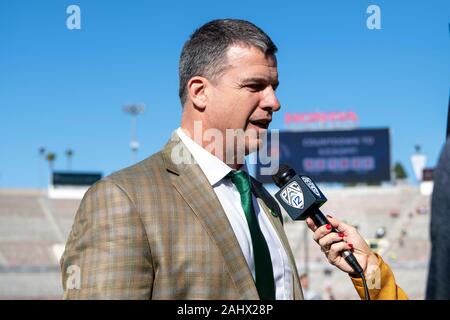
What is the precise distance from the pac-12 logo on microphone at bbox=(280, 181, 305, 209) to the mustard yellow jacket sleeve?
310mm

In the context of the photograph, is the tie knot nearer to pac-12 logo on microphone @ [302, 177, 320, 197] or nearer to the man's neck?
the man's neck

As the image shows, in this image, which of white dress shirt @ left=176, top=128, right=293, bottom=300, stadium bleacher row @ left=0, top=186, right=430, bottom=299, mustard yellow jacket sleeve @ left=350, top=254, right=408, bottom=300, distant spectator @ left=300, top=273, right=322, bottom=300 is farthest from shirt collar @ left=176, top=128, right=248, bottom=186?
stadium bleacher row @ left=0, top=186, right=430, bottom=299

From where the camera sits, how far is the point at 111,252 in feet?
6.06

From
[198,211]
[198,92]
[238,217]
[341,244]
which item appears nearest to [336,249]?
[341,244]

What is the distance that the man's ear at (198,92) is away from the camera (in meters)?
2.20

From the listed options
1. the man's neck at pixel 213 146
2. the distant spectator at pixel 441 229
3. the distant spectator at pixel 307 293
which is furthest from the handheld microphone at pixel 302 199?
the distant spectator at pixel 307 293

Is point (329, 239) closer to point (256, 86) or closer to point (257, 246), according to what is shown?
point (257, 246)

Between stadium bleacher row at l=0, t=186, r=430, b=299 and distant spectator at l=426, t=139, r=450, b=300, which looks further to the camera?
stadium bleacher row at l=0, t=186, r=430, b=299

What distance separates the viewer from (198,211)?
6.58 ft

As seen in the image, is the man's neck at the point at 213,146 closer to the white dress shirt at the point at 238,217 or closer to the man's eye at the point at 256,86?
the white dress shirt at the point at 238,217

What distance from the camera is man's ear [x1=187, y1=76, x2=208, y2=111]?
2.20 meters

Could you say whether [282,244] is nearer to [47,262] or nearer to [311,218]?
[311,218]

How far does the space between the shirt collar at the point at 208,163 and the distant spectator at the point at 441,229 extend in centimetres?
122
